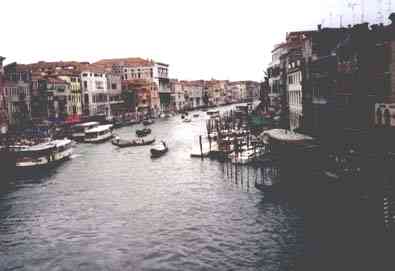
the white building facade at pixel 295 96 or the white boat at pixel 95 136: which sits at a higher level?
the white building facade at pixel 295 96

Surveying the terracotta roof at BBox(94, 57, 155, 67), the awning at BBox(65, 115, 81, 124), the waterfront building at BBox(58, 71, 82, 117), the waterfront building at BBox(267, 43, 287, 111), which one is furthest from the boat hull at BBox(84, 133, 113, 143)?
the terracotta roof at BBox(94, 57, 155, 67)

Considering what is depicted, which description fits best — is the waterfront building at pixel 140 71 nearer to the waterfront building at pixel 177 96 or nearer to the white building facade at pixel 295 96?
the waterfront building at pixel 177 96

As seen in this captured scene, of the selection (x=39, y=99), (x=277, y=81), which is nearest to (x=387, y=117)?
(x=277, y=81)

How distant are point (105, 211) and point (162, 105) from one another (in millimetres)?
124860

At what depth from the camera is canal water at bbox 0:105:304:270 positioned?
23547mm

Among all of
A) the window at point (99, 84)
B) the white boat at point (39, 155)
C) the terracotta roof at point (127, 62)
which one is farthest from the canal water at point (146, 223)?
the terracotta roof at point (127, 62)

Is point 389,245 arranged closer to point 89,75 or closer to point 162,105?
point 89,75

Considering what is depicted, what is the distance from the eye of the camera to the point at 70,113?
328ft

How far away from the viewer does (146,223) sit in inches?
1148

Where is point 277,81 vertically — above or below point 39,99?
above

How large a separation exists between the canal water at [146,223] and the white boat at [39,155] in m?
5.68

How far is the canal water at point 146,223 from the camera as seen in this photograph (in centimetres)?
2355

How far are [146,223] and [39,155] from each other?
26.6 meters

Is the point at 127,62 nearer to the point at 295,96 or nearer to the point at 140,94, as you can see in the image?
the point at 140,94
